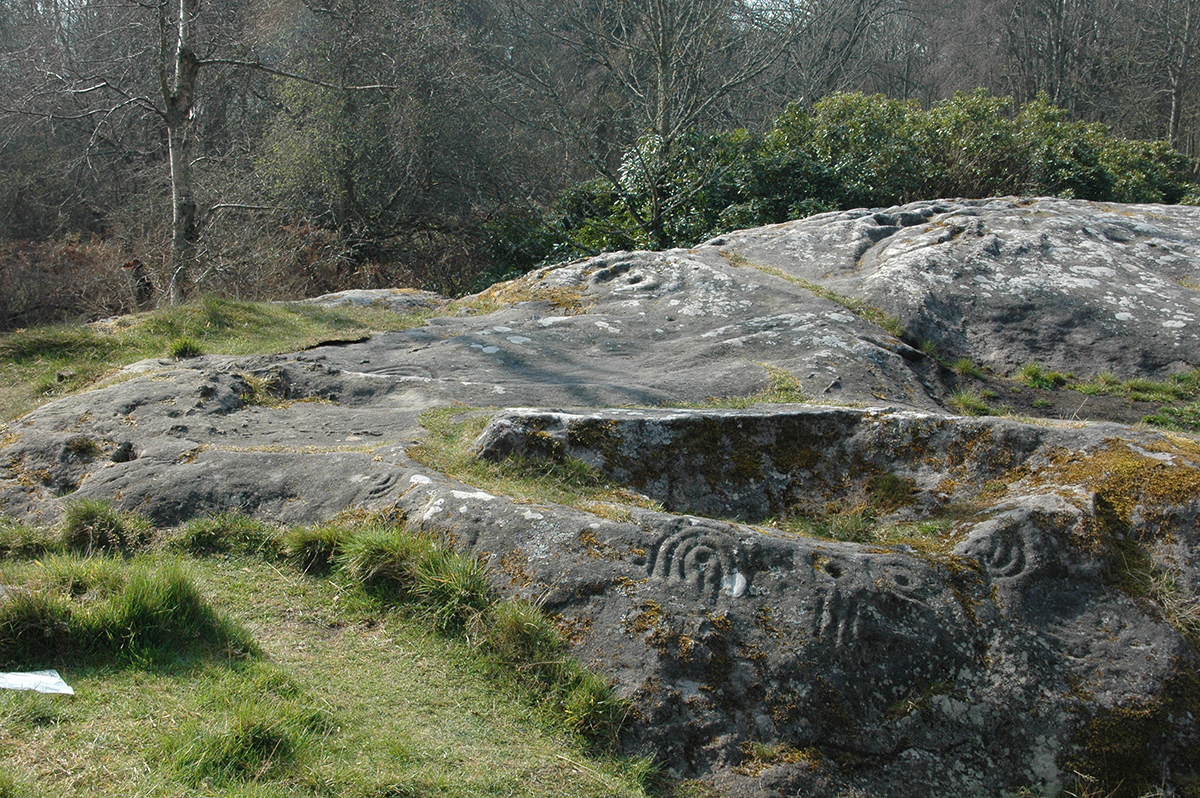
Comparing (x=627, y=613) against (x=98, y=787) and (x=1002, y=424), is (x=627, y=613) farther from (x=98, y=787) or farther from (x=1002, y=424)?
(x=1002, y=424)

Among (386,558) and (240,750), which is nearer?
(240,750)

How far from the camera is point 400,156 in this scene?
49.4 ft

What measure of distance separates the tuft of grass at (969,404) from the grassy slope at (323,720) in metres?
4.64

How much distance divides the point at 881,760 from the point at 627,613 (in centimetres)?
109

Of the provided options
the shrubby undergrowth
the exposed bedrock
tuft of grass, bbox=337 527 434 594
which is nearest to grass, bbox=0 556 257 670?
tuft of grass, bbox=337 527 434 594

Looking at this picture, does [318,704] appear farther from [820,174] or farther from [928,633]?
[820,174]

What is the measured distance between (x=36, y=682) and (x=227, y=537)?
138 centimetres

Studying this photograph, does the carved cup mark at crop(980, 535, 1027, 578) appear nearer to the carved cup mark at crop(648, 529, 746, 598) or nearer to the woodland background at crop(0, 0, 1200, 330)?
the carved cup mark at crop(648, 529, 746, 598)

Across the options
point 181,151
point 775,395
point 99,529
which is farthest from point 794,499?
point 181,151

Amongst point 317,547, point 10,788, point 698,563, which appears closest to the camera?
point 10,788

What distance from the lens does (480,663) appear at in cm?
330

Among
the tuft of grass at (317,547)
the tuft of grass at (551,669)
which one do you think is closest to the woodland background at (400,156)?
the tuft of grass at (317,547)

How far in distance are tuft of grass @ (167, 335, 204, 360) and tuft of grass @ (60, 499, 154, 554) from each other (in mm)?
2817

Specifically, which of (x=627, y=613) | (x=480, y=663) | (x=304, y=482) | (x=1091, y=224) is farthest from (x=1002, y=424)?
(x=1091, y=224)
